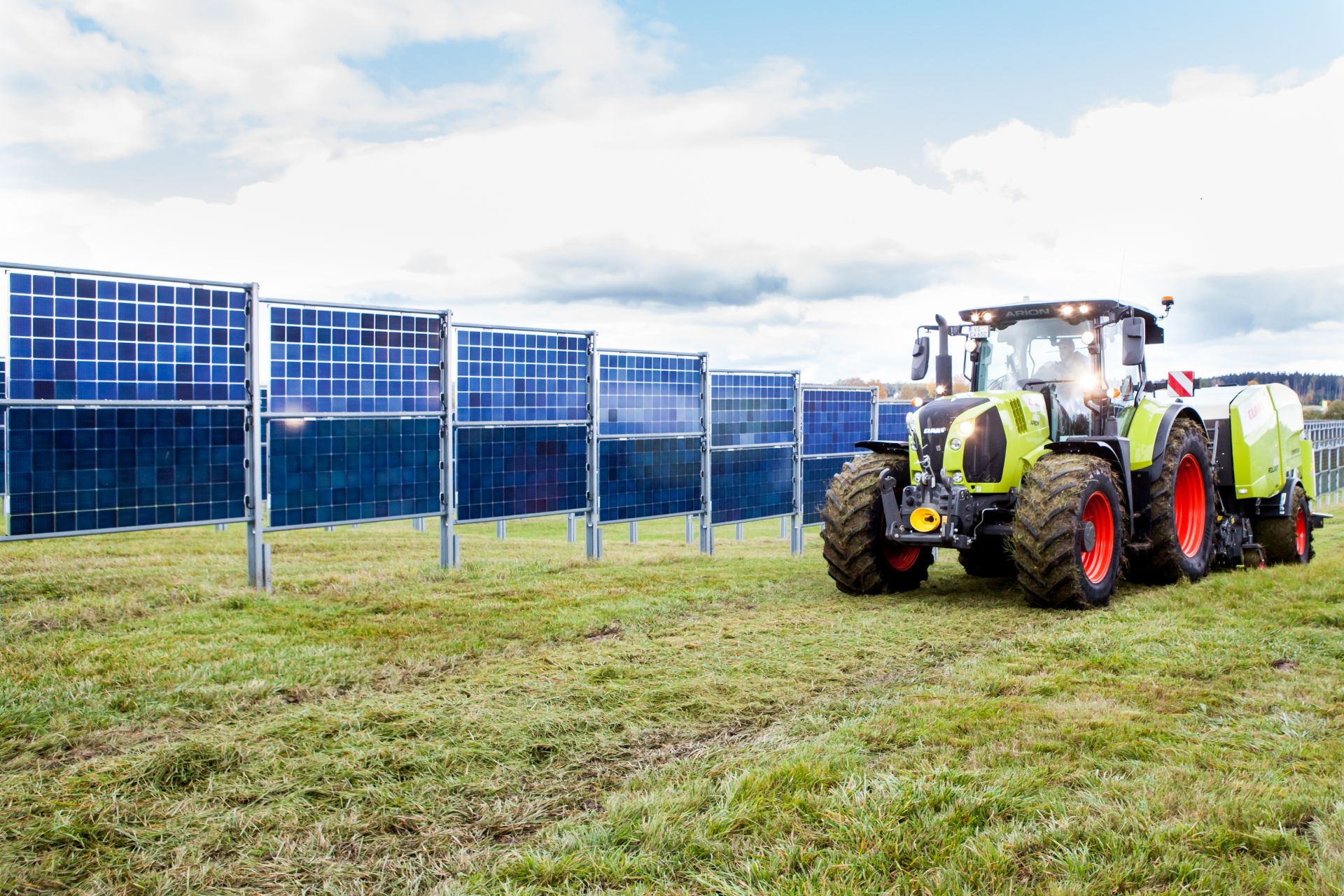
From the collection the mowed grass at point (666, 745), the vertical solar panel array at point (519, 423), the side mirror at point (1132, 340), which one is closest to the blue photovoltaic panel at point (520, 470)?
the vertical solar panel array at point (519, 423)

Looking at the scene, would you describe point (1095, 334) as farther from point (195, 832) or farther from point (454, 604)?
point (195, 832)

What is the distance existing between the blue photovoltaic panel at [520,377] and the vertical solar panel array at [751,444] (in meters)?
2.61

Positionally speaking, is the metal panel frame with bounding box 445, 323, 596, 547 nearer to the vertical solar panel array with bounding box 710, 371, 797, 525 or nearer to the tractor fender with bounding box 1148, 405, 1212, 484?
the vertical solar panel array with bounding box 710, 371, 797, 525

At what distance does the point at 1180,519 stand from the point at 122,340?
10855 millimetres

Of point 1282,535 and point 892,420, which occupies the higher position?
point 892,420

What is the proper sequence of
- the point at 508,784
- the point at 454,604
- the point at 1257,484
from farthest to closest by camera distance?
1. the point at 1257,484
2. the point at 454,604
3. the point at 508,784

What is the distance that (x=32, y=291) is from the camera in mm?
8422

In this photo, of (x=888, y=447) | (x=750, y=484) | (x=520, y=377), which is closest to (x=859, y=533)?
(x=888, y=447)

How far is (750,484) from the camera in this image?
15.5m

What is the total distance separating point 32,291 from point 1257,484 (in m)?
13.0

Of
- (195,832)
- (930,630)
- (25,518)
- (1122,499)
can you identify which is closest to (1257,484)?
(1122,499)

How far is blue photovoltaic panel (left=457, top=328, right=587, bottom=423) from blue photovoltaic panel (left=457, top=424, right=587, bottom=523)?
0.57ft

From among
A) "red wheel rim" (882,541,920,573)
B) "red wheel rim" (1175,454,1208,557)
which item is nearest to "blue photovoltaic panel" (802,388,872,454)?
"red wheel rim" (1175,454,1208,557)

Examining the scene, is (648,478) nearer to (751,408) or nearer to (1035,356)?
(751,408)
